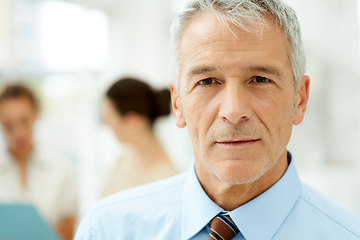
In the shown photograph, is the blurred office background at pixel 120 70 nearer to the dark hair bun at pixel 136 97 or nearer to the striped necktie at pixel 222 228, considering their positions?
the dark hair bun at pixel 136 97

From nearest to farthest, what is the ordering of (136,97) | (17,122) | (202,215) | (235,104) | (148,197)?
(235,104), (202,215), (148,197), (136,97), (17,122)

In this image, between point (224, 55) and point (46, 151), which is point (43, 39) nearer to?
point (46, 151)

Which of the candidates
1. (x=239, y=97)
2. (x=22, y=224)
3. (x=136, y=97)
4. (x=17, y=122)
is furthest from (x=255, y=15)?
(x=17, y=122)

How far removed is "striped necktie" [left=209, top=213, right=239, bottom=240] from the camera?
883 mm

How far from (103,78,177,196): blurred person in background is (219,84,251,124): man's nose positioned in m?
1.34

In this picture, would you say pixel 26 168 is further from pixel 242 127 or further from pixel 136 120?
pixel 242 127

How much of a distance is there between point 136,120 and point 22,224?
0.73 m

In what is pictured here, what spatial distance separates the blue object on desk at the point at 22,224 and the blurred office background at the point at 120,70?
0.54 metres

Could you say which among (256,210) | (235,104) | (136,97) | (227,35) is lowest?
(136,97)

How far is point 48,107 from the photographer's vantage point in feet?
9.64

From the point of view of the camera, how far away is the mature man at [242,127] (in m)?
0.85

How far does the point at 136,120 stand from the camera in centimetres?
223

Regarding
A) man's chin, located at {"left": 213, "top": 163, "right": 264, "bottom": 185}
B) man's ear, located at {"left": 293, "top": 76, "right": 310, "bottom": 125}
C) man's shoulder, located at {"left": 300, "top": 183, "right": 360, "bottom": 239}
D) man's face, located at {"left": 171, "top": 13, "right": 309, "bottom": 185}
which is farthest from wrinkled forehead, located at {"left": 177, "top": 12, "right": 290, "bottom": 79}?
man's shoulder, located at {"left": 300, "top": 183, "right": 360, "bottom": 239}

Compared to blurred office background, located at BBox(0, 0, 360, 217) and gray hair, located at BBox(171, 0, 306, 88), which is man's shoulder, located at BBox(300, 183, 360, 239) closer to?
gray hair, located at BBox(171, 0, 306, 88)
